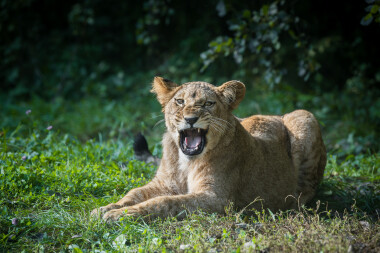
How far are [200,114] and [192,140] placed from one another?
302 mm

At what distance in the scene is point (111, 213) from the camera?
3.79 metres

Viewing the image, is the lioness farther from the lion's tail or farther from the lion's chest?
the lion's tail

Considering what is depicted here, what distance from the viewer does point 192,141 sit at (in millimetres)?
4352

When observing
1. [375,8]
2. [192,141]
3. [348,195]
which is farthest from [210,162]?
[375,8]

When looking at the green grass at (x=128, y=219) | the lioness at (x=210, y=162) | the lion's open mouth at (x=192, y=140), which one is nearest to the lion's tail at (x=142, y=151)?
the green grass at (x=128, y=219)

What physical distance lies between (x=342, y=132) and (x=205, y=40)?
4.00 meters

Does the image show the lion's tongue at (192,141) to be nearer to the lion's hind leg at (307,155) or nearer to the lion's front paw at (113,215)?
the lion's front paw at (113,215)

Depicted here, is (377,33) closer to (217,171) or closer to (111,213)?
(217,171)

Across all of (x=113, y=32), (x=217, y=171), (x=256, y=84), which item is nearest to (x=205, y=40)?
(x=256, y=84)

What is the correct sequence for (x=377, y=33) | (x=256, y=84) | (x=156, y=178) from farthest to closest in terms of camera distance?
(x=256, y=84) < (x=377, y=33) < (x=156, y=178)

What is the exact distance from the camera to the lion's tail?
5.56 metres

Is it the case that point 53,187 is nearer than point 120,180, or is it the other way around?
point 53,187

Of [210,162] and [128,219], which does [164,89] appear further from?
[128,219]

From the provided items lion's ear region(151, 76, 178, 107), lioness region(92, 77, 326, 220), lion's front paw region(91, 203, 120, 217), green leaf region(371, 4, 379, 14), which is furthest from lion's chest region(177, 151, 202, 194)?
green leaf region(371, 4, 379, 14)
